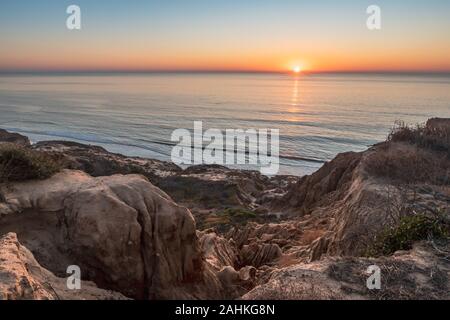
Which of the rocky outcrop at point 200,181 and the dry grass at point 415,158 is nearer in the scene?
the dry grass at point 415,158

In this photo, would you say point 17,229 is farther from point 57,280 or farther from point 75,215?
point 57,280

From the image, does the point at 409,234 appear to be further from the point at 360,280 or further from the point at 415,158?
the point at 415,158

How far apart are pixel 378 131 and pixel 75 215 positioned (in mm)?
57432

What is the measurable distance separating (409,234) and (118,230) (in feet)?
22.3

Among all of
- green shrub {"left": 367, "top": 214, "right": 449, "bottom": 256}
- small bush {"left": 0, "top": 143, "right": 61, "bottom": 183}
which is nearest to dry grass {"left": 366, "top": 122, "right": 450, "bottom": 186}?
green shrub {"left": 367, "top": 214, "right": 449, "bottom": 256}

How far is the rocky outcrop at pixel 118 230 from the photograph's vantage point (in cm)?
984

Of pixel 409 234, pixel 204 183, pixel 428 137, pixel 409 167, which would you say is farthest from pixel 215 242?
pixel 204 183

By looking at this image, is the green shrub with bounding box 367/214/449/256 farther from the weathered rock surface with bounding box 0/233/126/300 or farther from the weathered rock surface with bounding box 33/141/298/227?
the weathered rock surface with bounding box 33/141/298/227

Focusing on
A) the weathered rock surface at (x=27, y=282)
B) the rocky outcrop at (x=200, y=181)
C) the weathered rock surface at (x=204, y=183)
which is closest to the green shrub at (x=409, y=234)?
the weathered rock surface at (x=27, y=282)

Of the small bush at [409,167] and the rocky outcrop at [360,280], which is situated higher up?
the small bush at [409,167]

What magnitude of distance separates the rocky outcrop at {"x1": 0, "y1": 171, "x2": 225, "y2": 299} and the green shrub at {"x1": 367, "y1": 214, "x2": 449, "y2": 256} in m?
5.07

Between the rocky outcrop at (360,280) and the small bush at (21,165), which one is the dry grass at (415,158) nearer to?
the rocky outcrop at (360,280)

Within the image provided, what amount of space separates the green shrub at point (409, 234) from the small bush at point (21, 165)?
897 cm
